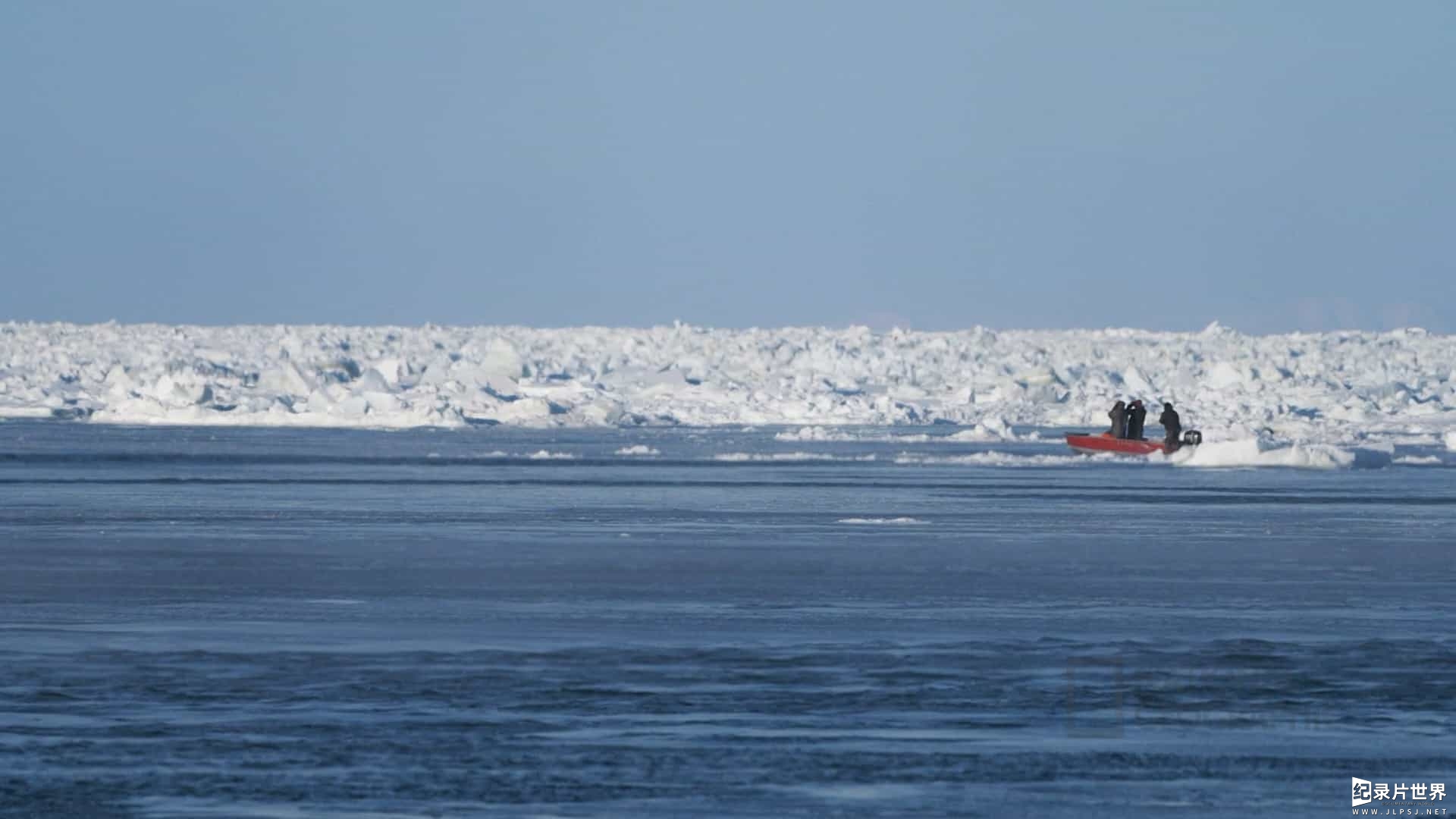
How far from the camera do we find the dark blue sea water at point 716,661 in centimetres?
648

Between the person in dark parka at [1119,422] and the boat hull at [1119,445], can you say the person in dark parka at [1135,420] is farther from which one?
the boat hull at [1119,445]

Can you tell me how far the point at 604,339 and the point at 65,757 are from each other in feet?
321

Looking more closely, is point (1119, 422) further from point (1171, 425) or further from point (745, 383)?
point (745, 383)

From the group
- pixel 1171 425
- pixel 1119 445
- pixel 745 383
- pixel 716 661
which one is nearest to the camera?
pixel 716 661

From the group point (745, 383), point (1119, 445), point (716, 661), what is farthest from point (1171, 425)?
point (745, 383)

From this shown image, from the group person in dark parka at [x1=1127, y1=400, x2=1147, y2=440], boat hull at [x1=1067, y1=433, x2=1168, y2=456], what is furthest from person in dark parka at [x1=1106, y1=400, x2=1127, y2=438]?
boat hull at [x1=1067, y1=433, x2=1168, y2=456]

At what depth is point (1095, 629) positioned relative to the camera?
10.4 m

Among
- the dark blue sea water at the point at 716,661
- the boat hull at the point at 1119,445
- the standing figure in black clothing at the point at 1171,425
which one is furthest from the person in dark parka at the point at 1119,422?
the dark blue sea water at the point at 716,661

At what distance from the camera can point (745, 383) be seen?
237 ft

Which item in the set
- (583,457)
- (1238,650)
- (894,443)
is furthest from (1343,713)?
(894,443)

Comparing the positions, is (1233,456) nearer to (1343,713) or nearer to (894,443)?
(894,443)

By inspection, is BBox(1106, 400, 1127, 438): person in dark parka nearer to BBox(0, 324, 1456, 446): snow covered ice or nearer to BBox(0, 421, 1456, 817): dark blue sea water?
BBox(0, 324, 1456, 446): snow covered ice

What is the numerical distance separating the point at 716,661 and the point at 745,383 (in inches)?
2481

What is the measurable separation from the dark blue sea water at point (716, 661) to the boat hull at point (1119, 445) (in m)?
15.2
